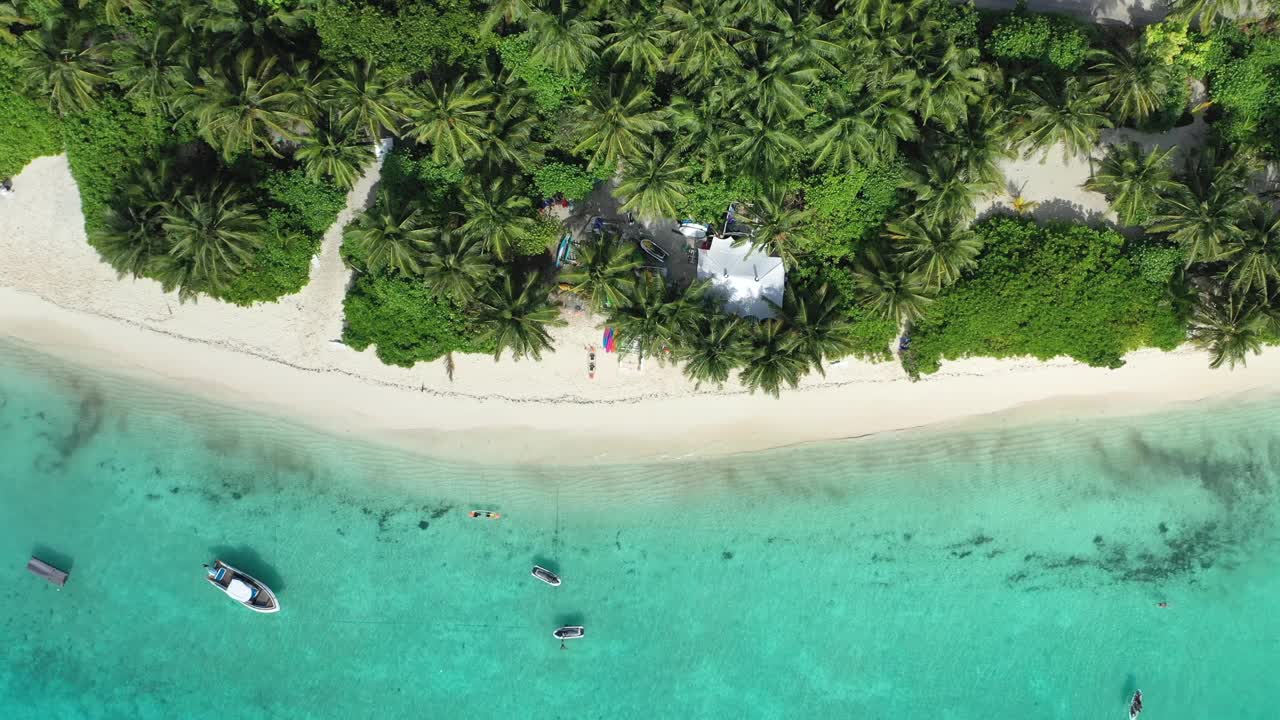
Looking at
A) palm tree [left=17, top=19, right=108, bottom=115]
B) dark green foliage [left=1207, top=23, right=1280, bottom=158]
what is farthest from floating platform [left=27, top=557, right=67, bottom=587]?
dark green foliage [left=1207, top=23, right=1280, bottom=158]

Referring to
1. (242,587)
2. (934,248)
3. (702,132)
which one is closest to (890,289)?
(934,248)

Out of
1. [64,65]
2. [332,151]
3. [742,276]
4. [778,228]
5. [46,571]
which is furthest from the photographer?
[46,571]

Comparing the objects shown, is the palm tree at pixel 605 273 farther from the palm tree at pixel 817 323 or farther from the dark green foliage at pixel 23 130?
the dark green foliage at pixel 23 130

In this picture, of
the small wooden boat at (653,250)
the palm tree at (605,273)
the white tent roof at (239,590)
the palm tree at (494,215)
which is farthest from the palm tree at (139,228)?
the small wooden boat at (653,250)

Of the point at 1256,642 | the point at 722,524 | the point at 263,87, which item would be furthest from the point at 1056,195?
the point at 263,87

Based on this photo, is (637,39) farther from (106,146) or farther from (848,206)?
(106,146)

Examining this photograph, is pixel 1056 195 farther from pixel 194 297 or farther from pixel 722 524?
pixel 194 297
